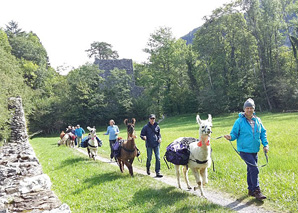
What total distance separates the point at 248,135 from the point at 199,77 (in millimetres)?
44033

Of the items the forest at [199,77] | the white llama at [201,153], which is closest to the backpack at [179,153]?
the white llama at [201,153]

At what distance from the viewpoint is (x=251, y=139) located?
5934 mm

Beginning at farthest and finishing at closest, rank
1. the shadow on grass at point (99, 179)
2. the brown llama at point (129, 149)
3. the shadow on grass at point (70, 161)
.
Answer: the shadow on grass at point (70, 161)
the brown llama at point (129, 149)
the shadow on grass at point (99, 179)

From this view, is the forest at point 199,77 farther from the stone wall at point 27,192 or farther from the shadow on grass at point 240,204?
the shadow on grass at point 240,204

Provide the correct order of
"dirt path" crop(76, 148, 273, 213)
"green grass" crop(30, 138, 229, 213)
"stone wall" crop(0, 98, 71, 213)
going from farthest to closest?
"stone wall" crop(0, 98, 71, 213)
"green grass" crop(30, 138, 229, 213)
"dirt path" crop(76, 148, 273, 213)

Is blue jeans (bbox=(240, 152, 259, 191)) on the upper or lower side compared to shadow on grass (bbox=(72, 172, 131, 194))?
upper

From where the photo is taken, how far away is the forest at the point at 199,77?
127ft

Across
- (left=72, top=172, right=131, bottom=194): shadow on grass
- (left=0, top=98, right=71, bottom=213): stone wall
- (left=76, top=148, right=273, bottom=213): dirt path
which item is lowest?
(left=76, top=148, right=273, bottom=213): dirt path

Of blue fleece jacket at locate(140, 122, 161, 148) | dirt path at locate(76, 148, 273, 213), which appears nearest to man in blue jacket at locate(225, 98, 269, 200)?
dirt path at locate(76, 148, 273, 213)

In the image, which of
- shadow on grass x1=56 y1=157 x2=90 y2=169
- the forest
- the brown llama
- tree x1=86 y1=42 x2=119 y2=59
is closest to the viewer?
the brown llama

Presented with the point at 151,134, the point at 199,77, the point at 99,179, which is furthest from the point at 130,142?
the point at 199,77

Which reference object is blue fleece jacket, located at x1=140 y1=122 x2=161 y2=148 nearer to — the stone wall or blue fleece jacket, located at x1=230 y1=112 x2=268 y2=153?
blue fleece jacket, located at x1=230 y1=112 x2=268 y2=153

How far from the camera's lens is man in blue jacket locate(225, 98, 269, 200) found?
593 centimetres

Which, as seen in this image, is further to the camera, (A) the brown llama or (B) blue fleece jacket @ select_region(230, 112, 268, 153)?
(A) the brown llama
